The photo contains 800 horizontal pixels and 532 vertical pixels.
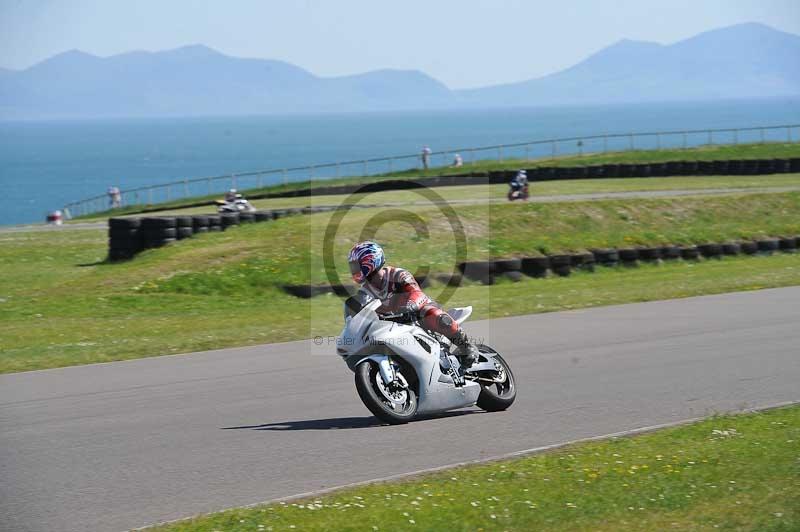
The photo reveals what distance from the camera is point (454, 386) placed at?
9461mm

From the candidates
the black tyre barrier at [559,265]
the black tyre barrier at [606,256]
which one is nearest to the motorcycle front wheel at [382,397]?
the black tyre barrier at [559,265]

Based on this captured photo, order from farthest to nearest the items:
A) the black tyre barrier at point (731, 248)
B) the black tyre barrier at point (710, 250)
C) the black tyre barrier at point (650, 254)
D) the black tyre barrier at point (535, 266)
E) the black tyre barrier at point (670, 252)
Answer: the black tyre barrier at point (731, 248), the black tyre barrier at point (710, 250), the black tyre barrier at point (670, 252), the black tyre barrier at point (650, 254), the black tyre barrier at point (535, 266)

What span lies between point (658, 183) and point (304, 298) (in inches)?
986

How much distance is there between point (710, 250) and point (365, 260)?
55.4 ft

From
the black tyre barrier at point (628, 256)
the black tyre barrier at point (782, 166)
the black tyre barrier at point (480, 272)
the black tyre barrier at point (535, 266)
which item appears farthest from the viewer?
the black tyre barrier at point (782, 166)

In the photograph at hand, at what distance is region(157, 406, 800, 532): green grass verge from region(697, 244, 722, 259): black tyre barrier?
1629cm

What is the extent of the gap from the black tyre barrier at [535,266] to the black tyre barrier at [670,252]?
10.9ft

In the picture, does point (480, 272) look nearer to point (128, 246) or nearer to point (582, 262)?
point (582, 262)

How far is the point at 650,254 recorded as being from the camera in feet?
76.9

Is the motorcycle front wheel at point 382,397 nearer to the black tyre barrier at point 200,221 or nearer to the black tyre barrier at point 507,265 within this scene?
the black tyre barrier at point 507,265

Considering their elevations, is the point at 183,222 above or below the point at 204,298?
above

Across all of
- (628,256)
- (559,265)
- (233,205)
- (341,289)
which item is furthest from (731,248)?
(233,205)

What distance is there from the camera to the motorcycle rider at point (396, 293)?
29.0ft

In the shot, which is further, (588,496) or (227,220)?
(227,220)
